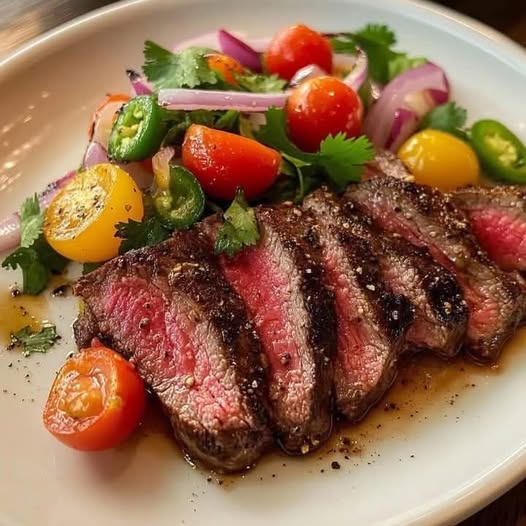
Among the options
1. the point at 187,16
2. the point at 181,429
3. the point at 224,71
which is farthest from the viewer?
the point at 187,16

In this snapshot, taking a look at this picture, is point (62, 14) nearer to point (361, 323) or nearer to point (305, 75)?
point (305, 75)

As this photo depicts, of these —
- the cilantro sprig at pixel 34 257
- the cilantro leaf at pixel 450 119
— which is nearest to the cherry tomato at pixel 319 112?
the cilantro leaf at pixel 450 119

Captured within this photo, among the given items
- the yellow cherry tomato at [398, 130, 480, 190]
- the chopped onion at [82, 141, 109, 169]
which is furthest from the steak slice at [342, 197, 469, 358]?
the chopped onion at [82, 141, 109, 169]

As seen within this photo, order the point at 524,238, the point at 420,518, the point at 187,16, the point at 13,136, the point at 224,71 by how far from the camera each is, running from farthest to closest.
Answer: the point at 187,16 < the point at 13,136 < the point at 224,71 < the point at 524,238 < the point at 420,518

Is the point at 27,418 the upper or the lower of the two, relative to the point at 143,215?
lower

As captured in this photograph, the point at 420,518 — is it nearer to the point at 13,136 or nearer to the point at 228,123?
the point at 228,123

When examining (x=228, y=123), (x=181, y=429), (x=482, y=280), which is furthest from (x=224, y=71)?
(x=181, y=429)
